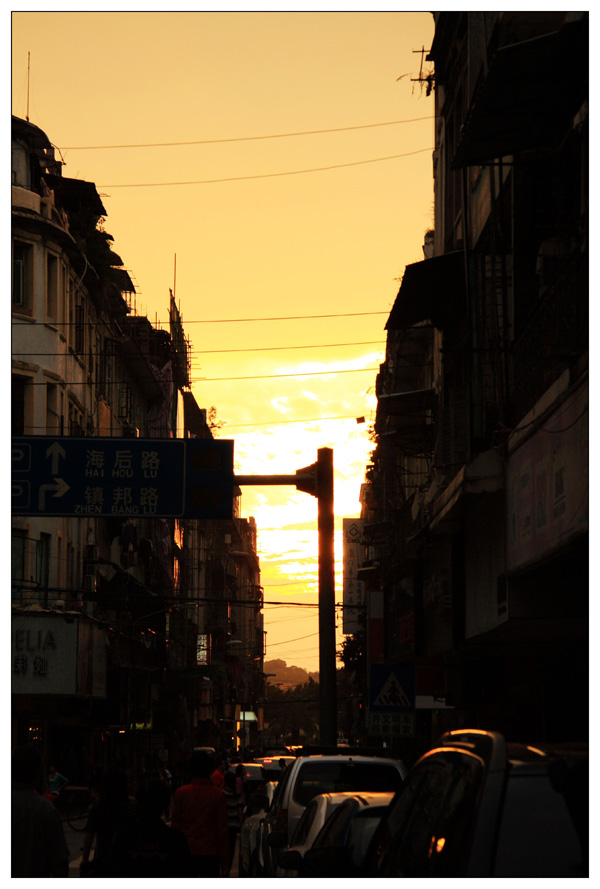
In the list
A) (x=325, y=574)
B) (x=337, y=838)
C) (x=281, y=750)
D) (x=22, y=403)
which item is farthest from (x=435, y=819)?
(x=281, y=750)

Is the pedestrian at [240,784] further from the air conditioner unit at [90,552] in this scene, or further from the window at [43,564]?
the air conditioner unit at [90,552]

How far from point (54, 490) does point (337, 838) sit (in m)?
11.6

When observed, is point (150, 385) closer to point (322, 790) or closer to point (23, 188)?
point (23, 188)

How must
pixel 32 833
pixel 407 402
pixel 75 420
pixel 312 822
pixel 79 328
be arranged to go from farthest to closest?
pixel 79 328 → pixel 75 420 → pixel 407 402 → pixel 312 822 → pixel 32 833

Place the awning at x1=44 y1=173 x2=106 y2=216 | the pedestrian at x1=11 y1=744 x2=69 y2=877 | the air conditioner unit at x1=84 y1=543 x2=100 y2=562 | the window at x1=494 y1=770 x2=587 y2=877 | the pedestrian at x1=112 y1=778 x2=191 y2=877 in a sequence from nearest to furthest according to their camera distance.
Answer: the window at x1=494 y1=770 x2=587 y2=877 → the pedestrian at x1=112 y1=778 x2=191 y2=877 → the pedestrian at x1=11 y1=744 x2=69 y2=877 → the awning at x1=44 y1=173 x2=106 y2=216 → the air conditioner unit at x1=84 y1=543 x2=100 y2=562

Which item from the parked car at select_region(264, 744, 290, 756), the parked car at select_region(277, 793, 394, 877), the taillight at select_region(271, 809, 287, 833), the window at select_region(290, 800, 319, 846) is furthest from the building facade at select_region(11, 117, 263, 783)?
the parked car at select_region(277, 793, 394, 877)

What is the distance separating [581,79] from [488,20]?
13.8ft

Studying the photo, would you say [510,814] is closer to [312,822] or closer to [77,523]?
[312,822]

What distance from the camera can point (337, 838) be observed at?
9492 millimetres

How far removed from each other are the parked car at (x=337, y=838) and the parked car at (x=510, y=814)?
1.76m

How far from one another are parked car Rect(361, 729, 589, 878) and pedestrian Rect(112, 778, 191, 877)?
2.67 meters

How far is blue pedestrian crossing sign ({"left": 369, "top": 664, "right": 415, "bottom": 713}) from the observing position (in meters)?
22.0

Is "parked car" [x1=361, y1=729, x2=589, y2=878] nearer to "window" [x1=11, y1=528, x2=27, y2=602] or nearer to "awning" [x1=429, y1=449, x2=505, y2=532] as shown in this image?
"awning" [x1=429, y1=449, x2=505, y2=532]

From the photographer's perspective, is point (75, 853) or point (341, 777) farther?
point (75, 853)
